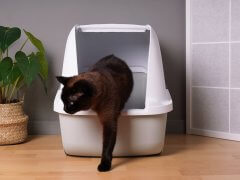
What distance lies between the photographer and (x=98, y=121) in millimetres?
1482

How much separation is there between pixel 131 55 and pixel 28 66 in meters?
0.60

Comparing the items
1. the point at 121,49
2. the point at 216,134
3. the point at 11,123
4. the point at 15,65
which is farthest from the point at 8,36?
the point at 216,134

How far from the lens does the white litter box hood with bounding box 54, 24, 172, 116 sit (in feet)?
4.90

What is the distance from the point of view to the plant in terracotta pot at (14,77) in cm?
167

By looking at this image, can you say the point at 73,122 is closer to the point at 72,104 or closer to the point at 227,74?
the point at 72,104

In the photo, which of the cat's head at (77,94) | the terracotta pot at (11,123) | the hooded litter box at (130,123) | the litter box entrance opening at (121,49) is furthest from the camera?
the litter box entrance opening at (121,49)

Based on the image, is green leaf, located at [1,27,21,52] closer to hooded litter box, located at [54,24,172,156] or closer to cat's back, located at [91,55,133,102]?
hooded litter box, located at [54,24,172,156]

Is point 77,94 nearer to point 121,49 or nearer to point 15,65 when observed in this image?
point 15,65

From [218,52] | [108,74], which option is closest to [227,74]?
[218,52]

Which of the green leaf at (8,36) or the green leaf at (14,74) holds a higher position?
the green leaf at (8,36)

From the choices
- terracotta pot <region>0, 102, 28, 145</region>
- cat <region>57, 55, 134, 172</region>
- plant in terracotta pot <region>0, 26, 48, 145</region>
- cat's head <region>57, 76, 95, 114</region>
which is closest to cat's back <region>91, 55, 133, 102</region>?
cat <region>57, 55, 134, 172</region>

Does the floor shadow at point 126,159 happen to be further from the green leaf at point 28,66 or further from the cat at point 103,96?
the green leaf at point 28,66

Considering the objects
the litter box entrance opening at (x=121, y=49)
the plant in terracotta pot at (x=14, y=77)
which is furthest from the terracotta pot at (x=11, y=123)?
the litter box entrance opening at (x=121, y=49)

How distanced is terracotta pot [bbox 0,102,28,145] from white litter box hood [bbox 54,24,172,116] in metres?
0.36
